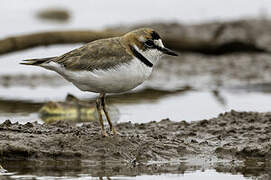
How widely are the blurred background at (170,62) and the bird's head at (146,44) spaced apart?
1671 mm

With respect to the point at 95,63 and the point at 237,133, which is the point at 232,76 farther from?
the point at 95,63

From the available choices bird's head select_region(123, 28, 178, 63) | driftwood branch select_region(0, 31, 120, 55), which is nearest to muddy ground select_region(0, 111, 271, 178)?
bird's head select_region(123, 28, 178, 63)

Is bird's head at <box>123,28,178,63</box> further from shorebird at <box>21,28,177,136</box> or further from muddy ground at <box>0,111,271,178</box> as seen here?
muddy ground at <box>0,111,271,178</box>

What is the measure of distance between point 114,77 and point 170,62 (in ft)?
28.7

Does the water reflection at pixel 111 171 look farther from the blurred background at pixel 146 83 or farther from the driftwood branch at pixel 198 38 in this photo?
the driftwood branch at pixel 198 38

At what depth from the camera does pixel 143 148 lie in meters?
7.56

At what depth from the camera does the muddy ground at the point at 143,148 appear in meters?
7.15

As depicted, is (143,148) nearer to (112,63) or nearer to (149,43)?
(112,63)

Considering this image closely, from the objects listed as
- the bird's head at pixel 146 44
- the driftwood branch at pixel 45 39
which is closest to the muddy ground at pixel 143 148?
the bird's head at pixel 146 44

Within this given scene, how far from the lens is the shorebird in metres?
7.39

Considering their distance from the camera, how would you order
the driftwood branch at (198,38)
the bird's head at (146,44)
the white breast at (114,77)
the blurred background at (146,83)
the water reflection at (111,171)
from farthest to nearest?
the driftwood branch at (198,38) → the blurred background at (146,83) → the bird's head at (146,44) → the white breast at (114,77) → the water reflection at (111,171)

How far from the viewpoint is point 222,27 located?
18.2m

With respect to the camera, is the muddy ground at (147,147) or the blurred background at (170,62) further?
the blurred background at (170,62)

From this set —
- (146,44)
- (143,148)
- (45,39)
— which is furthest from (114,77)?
(45,39)
